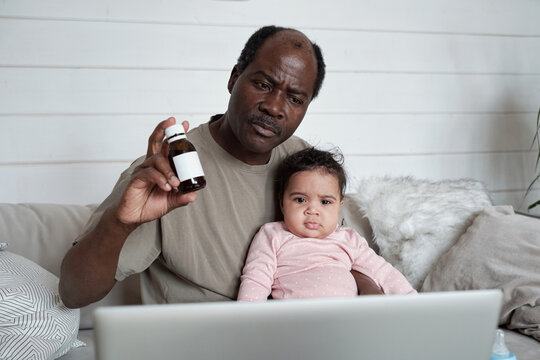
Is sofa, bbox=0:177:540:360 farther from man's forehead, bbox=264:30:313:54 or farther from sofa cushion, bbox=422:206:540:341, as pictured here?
man's forehead, bbox=264:30:313:54

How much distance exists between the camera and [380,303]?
2.31 feet

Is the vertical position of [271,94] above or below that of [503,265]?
above

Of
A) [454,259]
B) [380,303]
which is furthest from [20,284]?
[454,259]

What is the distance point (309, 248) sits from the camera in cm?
166

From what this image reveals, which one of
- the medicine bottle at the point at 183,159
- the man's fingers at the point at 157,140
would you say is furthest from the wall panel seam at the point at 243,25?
the medicine bottle at the point at 183,159

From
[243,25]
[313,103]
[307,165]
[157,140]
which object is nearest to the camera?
[157,140]

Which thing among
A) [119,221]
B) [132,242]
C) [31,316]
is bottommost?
[31,316]

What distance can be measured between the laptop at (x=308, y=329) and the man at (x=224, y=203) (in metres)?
0.72

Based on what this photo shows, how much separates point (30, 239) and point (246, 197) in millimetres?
742

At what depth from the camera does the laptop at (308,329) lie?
2.20 ft

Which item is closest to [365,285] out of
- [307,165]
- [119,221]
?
[307,165]

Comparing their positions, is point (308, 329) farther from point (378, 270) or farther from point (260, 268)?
point (378, 270)

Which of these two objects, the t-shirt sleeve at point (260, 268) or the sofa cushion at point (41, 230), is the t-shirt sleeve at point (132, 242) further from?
the sofa cushion at point (41, 230)

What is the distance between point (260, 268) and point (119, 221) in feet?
1.49
